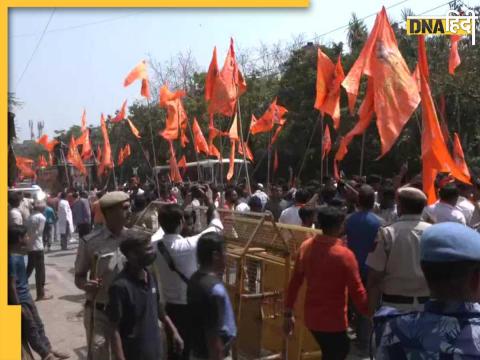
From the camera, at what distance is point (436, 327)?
1771 mm

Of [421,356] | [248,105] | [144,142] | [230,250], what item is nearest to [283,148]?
[248,105]

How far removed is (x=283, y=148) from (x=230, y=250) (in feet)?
78.1

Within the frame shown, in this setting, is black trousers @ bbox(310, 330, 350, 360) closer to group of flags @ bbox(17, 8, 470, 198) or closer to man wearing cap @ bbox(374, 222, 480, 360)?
group of flags @ bbox(17, 8, 470, 198)

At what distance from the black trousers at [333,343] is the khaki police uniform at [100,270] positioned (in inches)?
61.1

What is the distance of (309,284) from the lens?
4.37 metres

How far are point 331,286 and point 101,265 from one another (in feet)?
5.47

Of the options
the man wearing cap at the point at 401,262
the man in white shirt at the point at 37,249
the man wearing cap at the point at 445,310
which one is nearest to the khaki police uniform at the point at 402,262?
the man wearing cap at the point at 401,262

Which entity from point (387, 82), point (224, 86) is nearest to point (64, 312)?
point (224, 86)

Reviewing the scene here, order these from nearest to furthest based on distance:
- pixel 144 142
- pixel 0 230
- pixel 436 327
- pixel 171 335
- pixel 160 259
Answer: pixel 436 327, pixel 0 230, pixel 171 335, pixel 160 259, pixel 144 142

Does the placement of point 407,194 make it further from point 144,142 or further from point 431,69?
point 144,142

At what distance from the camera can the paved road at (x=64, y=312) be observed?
23.4ft

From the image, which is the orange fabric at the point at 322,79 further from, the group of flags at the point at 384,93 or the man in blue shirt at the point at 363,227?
the man in blue shirt at the point at 363,227

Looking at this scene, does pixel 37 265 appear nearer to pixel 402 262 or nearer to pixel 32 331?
A: pixel 32 331

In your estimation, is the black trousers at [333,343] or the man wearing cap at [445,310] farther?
the black trousers at [333,343]
